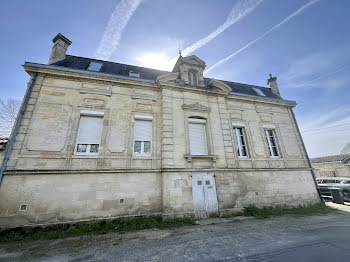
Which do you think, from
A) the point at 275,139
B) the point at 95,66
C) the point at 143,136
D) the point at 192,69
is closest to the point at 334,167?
the point at 275,139

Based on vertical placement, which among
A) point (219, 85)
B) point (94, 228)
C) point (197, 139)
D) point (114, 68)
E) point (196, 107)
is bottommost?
point (94, 228)

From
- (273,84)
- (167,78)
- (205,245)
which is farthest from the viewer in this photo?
(273,84)

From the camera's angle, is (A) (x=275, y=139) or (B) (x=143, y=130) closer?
(B) (x=143, y=130)

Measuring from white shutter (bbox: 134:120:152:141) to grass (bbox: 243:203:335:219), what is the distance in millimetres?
5801

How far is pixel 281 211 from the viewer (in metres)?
7.09

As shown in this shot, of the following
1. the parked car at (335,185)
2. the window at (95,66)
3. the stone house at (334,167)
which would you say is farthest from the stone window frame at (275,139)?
the stone house at (334,167)

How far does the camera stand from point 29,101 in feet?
20.1

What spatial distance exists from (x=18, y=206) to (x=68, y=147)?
2.38 m

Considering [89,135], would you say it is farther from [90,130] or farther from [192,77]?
[192,77]

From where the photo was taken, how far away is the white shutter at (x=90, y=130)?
6336mm

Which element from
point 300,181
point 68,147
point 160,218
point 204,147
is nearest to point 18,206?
point 68,147

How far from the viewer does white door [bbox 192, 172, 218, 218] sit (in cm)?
625

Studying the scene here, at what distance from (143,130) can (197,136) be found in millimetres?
2798

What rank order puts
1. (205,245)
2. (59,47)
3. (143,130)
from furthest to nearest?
(59,47) < (143,130) < (205,245)
